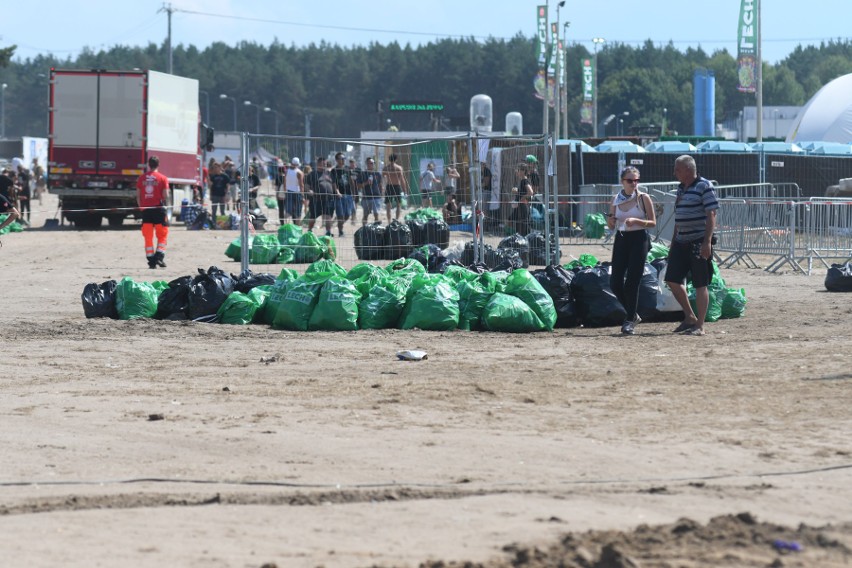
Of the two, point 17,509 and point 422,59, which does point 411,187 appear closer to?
point 17,509

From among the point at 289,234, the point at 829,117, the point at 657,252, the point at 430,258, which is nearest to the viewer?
the point at 657,252

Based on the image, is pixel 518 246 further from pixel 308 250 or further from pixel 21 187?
pixel 21 187

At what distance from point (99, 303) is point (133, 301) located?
0.38 m

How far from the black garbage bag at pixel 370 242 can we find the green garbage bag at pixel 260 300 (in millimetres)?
5417

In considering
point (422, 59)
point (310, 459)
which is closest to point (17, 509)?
point (310, 459)

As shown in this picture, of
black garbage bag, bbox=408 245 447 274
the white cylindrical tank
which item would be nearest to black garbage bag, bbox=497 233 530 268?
black garbage bag, bbox=408 245 447 274

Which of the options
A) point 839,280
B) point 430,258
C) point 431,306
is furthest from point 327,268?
point 839,280

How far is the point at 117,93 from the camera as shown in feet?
107

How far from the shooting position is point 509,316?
520 inches

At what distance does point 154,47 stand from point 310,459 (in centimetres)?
19935

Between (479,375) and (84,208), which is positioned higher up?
(84,208)

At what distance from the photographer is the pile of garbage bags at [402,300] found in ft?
43.7

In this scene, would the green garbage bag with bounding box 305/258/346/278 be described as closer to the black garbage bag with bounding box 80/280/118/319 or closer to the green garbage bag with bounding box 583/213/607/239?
the black garbage bag with bounding box 80/280/118/319

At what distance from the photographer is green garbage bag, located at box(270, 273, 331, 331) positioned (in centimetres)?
1335
